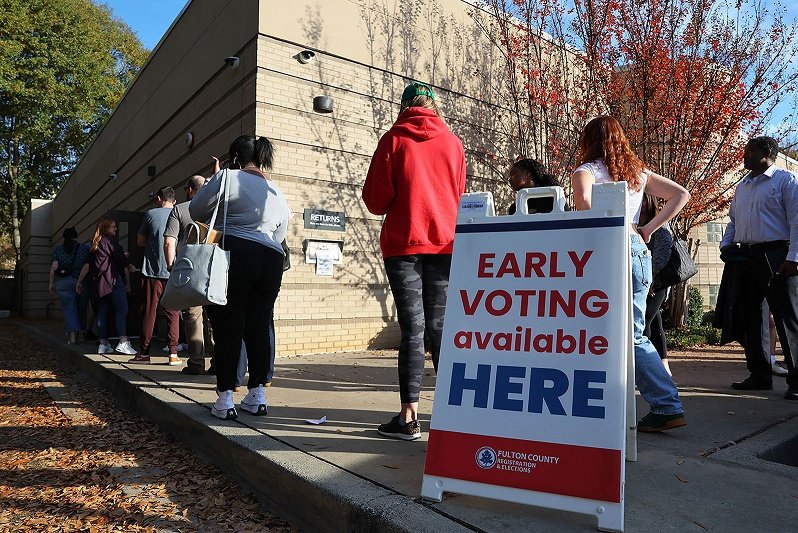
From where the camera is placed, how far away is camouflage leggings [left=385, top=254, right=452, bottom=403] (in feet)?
10.6

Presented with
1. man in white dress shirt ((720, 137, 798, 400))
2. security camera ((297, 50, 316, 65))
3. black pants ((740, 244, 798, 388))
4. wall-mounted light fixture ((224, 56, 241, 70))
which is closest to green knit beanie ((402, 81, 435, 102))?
man in white dress shirt ((720, 137, 798, 400))

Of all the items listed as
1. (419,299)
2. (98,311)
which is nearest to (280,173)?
(98,311)

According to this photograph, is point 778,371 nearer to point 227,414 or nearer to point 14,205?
point 227,414

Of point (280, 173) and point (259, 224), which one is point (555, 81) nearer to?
point (280, 173)

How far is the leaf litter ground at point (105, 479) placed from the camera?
2.86m

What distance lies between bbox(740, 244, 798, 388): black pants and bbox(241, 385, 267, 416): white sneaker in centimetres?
392

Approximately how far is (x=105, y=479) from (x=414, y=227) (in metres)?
2.42

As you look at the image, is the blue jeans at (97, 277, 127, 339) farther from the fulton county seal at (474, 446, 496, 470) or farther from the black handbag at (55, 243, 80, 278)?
the fulton county seal at (474, 446, 496, 470)

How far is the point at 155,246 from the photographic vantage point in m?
6.44

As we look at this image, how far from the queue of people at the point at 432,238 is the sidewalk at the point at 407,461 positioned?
25 centimetres

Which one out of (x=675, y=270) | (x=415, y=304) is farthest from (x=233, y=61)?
(x=675, y=270)

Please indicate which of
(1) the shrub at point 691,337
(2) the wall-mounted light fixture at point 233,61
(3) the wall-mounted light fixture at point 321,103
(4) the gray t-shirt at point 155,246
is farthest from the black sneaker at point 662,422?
(2) the wall-mounted light fixture at point 233,61

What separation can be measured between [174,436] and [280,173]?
4.02m

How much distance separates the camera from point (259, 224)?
153 inches
